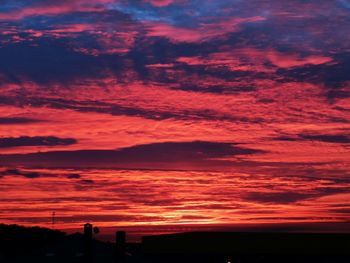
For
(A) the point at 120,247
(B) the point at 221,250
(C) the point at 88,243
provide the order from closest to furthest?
(C) the point at 88,243, (A) the point at 120,247, (B) the point at 221,250

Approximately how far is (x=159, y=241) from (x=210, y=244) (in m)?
4.70

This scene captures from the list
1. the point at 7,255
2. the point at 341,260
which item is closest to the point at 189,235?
the point at 341,260

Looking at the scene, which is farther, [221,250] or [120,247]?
[221,250]

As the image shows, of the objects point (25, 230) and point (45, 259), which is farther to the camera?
point (25, 230)

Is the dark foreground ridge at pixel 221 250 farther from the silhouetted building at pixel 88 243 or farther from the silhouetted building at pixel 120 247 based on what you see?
the silhouetted building at pixel 88 243

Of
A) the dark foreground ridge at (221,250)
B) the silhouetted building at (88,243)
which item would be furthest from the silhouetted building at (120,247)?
the silhouetted building at (88,243)

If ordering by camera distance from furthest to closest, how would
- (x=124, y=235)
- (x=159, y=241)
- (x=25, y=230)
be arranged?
(x=25, y=230), (x=159, y=241), (x=124, y=235)

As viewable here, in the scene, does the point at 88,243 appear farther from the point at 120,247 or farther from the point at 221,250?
the point at 221,250

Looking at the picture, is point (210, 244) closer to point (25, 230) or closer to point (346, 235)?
point (346, 235)

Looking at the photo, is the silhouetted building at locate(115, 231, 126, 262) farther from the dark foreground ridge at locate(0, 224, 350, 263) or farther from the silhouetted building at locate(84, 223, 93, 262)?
the silhouetted building at locate(84, 223, 93, 262)

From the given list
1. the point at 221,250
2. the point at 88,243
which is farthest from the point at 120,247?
the point at 221,250

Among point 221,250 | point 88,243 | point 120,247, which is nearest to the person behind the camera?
point 88,243

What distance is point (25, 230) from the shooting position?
90562 mm

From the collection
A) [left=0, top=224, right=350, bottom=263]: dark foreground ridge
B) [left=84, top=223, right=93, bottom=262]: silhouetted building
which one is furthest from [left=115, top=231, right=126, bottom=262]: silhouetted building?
[left=84, top=223, right=93, bottom=262]: silhouetted building
